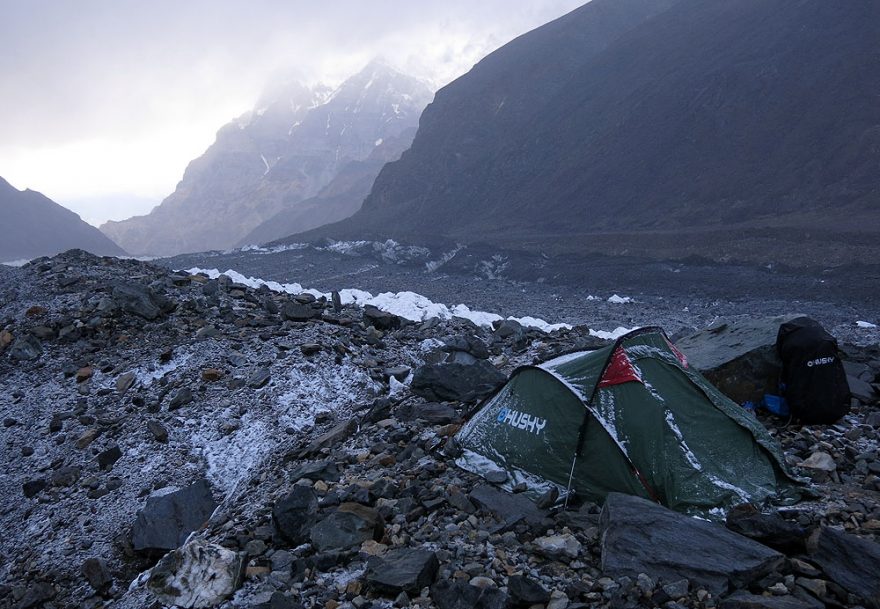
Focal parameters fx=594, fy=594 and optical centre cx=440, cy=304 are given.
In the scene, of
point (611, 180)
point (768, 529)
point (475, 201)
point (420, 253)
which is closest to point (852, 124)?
point (611, 180)

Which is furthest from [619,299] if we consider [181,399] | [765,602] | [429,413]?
[765,602]

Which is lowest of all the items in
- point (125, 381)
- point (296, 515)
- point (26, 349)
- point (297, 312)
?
point (296, 515)

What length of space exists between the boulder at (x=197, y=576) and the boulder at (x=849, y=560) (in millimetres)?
3399

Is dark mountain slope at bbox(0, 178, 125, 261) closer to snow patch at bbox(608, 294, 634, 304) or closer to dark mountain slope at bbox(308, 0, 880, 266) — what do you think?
dark mountain slope at bbox(308, 0, 880, 266)

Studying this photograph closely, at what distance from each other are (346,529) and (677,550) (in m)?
2.07

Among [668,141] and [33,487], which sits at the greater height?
[33,487]

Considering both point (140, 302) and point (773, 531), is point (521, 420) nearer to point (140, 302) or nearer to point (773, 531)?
point (773, 531)

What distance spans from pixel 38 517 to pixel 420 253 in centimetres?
3880

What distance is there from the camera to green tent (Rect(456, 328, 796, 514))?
423cm

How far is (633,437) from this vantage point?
14.2 feet

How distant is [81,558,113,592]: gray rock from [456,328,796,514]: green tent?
288 cm

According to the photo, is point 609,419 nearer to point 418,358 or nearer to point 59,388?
point 418,358

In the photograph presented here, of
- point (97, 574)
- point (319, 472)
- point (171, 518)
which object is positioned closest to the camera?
point (97, 574)

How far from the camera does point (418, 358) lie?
8.43m
